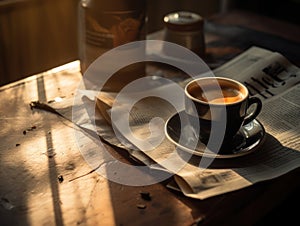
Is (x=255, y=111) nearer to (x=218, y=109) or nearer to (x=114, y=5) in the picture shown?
(x=218, y=109)

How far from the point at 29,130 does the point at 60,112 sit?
0.24 ft

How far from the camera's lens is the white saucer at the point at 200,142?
72cm

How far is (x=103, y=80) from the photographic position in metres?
0.95

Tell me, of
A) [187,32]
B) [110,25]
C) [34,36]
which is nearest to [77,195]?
[110,25]

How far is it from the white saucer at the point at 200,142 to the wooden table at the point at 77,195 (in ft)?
0.22

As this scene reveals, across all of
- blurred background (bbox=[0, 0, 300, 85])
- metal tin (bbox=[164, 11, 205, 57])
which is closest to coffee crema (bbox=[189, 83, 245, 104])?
metal tin (bbox=[164, 11, 205, 57])

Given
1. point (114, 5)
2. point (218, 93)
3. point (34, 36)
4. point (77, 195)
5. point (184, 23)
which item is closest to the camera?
point (77, 195)

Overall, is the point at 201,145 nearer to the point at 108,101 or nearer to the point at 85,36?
the point at 108,101

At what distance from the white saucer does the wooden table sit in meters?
0.07

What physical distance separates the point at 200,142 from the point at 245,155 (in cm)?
7

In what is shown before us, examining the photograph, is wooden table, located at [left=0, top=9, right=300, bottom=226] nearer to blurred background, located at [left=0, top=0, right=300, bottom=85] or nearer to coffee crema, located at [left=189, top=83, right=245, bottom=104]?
coffee crema, located at [left=189, top=83, right=245, bottom=104]

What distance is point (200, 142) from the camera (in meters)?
0.75

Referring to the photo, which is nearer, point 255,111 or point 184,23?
point 255,111

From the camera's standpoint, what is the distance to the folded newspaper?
68 centimetres
